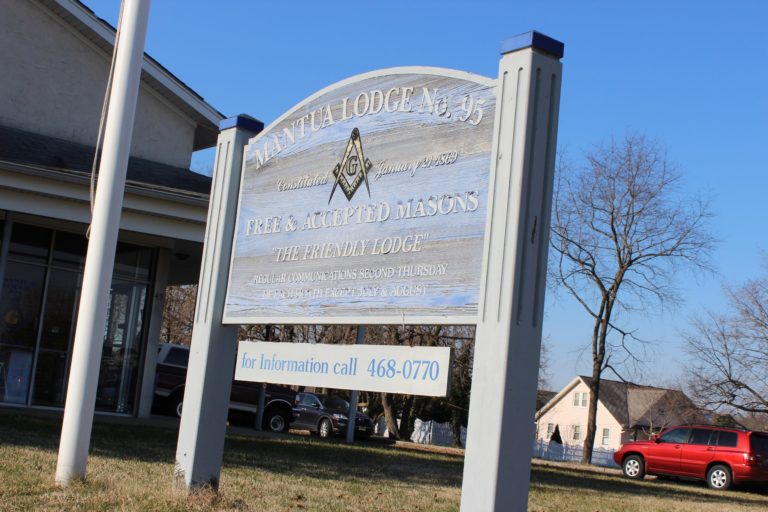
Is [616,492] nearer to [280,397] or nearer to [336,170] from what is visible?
[336,170]

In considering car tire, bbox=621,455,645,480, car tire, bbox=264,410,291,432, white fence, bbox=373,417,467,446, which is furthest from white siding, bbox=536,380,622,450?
car tire, bbox=264,410,291,432

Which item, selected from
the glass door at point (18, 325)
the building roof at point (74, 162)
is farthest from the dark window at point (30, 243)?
the building roof at point (74, 162)

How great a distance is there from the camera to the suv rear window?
2216cm

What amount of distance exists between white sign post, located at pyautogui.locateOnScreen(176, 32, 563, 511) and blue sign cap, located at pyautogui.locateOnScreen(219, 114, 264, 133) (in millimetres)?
109

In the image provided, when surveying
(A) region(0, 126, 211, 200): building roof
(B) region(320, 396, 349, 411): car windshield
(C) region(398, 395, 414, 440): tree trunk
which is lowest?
(C) region(398, 395, 414, 440): tree trunk

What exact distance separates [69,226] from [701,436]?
1642cm

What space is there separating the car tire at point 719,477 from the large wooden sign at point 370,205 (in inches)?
716

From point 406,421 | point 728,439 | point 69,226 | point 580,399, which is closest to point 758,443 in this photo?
point 728,439

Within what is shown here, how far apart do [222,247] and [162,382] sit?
633 inches

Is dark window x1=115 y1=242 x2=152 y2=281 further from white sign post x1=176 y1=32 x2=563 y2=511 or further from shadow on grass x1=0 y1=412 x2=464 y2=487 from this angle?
white sign post x1=176 y1=32 x2=563 y2=511

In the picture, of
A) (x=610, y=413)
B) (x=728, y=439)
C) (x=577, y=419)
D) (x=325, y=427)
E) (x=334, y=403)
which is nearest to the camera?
(x=728, y=439)

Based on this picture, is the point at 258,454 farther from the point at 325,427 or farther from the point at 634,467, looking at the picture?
the point at 325,427

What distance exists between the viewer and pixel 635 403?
73938 mm

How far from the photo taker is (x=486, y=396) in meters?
5.43
